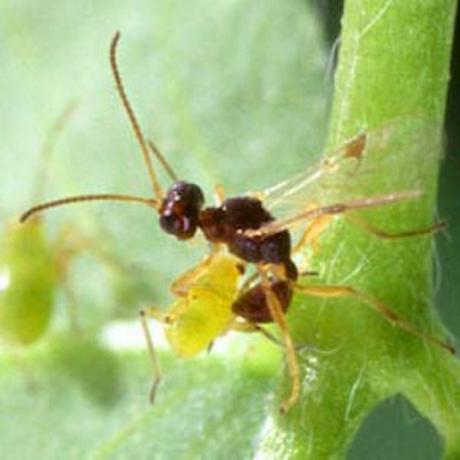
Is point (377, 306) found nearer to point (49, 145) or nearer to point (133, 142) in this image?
point (133, 142)

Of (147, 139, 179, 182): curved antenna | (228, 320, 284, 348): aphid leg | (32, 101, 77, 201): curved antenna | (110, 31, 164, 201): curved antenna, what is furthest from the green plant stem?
(32, 101, 77, 201): curved antenna

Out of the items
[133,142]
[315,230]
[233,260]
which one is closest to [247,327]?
[233,260]

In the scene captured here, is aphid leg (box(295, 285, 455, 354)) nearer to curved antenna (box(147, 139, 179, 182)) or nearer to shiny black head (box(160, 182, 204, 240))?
shiny black head (box(160, 182, 204, 240))

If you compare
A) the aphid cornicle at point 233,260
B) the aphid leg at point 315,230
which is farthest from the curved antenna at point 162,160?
the aphid leg at point 315,230

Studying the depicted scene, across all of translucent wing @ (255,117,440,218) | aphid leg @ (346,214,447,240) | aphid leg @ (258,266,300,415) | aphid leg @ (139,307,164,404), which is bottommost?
aphid leg @ (139,307,164,404)

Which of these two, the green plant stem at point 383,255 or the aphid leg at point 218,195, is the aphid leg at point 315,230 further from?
the aphid leg at point 218,195

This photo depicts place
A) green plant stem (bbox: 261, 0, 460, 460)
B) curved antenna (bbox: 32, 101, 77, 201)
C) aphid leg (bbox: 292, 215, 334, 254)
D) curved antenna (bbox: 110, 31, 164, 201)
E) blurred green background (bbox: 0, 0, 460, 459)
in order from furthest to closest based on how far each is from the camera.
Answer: curved antenna (bbox: 32, 101, 77, 201), blurred green background (bbox: 0, 0, 460, 459), curved antenna (bbox: 110, 31, 164, 201), aphid leg (bbox: 292, 215, 334, 254), green plant stem (bbox: 261, 0, 460, 460)

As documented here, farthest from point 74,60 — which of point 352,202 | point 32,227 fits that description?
point 352,202
